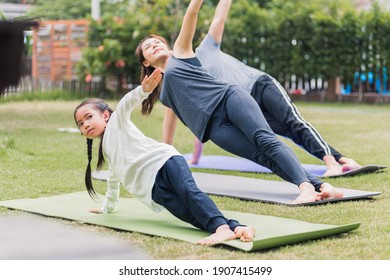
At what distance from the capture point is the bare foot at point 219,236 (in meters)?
2.76

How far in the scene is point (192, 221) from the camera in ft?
10.0

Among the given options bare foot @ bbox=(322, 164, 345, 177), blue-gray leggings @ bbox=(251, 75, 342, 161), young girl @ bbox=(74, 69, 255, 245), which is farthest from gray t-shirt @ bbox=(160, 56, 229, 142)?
bare foot @ bbox=(322, 164, 345, 177)

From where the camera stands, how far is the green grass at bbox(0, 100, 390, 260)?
2709mm

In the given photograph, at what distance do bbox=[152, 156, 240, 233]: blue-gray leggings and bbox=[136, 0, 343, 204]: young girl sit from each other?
0.85 meters

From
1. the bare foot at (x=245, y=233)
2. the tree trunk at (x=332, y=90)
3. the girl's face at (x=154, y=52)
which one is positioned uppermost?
the girl's face at (x=154, y=52)

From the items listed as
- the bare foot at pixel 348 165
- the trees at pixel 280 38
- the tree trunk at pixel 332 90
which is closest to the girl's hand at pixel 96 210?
the bare foot at pixel 348 165

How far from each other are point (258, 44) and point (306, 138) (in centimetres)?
1016

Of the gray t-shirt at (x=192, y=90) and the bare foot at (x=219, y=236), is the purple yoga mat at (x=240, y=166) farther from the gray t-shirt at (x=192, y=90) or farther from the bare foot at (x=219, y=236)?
the bare foot at (x=219, y=236)

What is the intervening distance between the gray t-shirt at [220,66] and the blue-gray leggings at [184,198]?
1.98 meters

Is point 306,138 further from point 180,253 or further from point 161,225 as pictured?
point 180,253

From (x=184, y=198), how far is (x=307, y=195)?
1018 millimetres

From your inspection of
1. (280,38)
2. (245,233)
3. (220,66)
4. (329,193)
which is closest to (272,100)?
(220,66)

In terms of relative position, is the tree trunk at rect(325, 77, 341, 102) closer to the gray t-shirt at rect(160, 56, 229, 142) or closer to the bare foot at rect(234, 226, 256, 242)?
the gray t-shirt at rect(160, 56, 229, 142)
